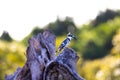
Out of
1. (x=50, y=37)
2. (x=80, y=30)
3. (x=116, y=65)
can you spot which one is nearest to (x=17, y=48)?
(x=116, y=65)

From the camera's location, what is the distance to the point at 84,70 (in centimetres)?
4047

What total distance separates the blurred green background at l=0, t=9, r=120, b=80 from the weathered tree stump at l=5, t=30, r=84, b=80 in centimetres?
1843

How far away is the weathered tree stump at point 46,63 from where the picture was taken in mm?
7086

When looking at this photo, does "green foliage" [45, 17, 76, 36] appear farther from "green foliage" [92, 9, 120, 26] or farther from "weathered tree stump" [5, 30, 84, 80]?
"weathered tree stump" [5, 30, 84, 80]

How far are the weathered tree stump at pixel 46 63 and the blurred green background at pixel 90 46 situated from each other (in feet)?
60.5

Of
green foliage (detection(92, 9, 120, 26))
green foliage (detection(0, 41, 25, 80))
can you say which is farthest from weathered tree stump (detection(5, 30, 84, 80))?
green foliage (detection(92, 9, 120, 26))

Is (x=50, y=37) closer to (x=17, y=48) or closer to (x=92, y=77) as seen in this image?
(x=17, y=48)

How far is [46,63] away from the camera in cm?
755

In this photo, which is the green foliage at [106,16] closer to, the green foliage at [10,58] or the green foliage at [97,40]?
the green foliage at [97,40]

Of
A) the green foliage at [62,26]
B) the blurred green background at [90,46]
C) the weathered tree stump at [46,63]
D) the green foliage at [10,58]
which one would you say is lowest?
the weathered tree stump at [46,63]

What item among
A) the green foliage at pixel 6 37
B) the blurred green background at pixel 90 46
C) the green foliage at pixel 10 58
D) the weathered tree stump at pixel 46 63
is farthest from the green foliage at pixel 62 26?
the weathered tree stump at pixel 46 63

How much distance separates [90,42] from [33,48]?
5065cm

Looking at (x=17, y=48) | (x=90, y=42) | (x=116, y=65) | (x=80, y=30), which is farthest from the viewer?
(x=80, y=30)

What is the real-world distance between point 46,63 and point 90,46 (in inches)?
1938
